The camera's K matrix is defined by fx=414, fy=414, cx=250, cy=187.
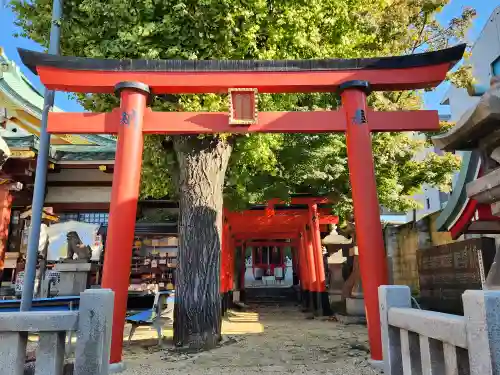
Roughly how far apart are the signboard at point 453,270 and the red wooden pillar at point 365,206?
0.98m

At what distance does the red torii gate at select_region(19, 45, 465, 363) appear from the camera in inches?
239

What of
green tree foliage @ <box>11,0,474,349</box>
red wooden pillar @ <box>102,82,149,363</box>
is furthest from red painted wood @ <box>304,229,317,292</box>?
red wooden pillar @ <box>102,82,149,363</box>

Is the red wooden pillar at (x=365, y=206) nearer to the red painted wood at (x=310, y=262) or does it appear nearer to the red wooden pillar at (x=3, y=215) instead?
the red wooden pillar at (x=3, y=215)

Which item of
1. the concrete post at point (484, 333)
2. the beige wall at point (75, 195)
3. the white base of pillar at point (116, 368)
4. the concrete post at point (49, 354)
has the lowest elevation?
the white base of pillar at point (116, 368)

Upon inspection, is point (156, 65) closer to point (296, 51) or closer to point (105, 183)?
point (296, 51)

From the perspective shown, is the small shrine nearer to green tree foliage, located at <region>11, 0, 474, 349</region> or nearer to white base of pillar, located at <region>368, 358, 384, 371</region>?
white base of pillar, located at <region>368, 358, 384, 371</region>

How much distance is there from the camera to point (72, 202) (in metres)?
12.9

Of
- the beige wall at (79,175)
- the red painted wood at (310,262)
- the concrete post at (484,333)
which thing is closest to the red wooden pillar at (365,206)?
the concrete post at (484,333)

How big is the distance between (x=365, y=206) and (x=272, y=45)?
11.2ft

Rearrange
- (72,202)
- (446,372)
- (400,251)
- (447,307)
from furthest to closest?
(400,251) → (72,202) → (447,307) → (446,372)

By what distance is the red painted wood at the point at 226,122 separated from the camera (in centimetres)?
619

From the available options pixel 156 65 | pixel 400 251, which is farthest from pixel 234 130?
pixel 400 251

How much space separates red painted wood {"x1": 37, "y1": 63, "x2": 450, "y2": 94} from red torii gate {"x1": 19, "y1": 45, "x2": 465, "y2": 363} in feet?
0.05

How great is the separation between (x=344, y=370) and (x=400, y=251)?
37.0 feet
